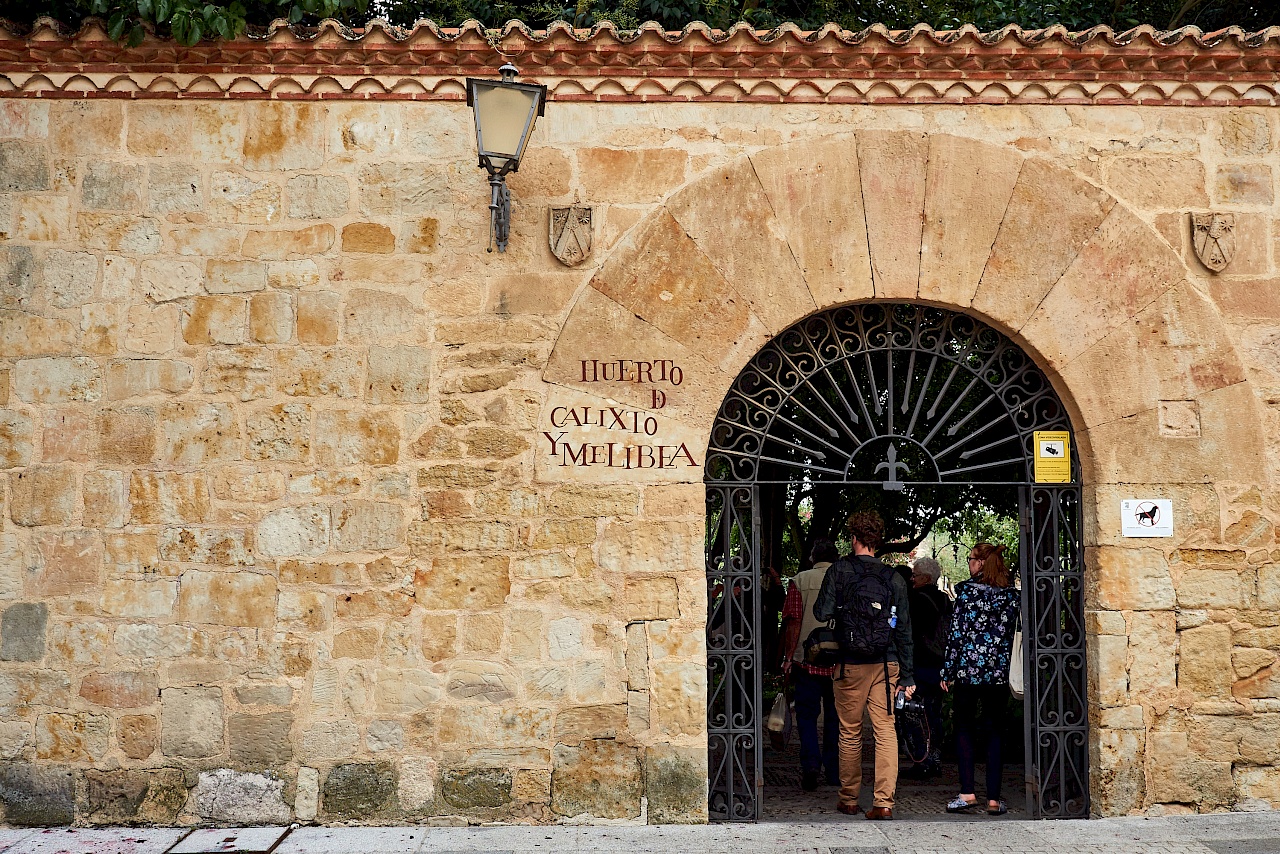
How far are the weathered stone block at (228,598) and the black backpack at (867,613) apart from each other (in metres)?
2.78

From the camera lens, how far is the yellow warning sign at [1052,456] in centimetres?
558

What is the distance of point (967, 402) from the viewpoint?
8602mm

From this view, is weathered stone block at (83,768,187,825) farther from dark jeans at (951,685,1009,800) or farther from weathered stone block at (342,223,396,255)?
dark jeans at (951,685,1009,800)

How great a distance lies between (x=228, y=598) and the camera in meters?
5.26

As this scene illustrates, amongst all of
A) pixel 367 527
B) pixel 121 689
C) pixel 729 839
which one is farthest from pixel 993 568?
pixel 121 689

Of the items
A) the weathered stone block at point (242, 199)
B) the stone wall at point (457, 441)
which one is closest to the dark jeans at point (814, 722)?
the stone wall at point (457, 441)

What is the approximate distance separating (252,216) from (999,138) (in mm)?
3698

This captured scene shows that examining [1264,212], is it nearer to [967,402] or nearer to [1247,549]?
[1247,549]

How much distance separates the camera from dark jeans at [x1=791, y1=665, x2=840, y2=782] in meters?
6.38

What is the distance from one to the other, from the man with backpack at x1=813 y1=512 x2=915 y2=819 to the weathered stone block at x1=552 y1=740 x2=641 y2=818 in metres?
1.14

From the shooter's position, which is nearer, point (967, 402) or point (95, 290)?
point (95, 290)

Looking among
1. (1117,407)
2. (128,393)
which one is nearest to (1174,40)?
(1117,407)

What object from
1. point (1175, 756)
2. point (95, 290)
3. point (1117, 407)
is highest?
point (95, 290)

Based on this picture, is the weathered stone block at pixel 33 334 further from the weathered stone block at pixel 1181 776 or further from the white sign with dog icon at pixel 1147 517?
the weathered stone block at pixel 1181 776
